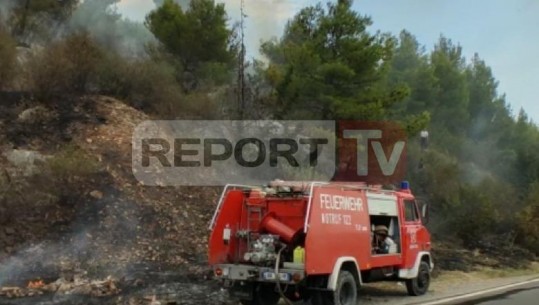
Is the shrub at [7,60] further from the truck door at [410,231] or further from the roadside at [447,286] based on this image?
the truck door at [410,231]

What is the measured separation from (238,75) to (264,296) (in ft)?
51.1

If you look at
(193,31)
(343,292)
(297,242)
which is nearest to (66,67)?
(193,31)

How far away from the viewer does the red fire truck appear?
10.7 metres

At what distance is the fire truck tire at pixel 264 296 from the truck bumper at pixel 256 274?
807 millimetres

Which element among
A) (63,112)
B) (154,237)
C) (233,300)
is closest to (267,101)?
(63,112)

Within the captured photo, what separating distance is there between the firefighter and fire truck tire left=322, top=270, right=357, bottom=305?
6.56 feet

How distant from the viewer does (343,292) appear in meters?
11.4

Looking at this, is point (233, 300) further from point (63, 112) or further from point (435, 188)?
point (435, 188)

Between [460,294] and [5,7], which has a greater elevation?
[5,7]

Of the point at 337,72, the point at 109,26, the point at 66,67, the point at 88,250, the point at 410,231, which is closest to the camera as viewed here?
the point at 410,231

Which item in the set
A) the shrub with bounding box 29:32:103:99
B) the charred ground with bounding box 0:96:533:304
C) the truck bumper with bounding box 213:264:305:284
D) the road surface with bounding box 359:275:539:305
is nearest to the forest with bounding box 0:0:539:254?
the shrub with bounding box 29:32:103:99

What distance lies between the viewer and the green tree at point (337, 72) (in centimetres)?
2358

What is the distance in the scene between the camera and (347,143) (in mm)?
24000

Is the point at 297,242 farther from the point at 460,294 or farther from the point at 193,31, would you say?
the point at 193,31
